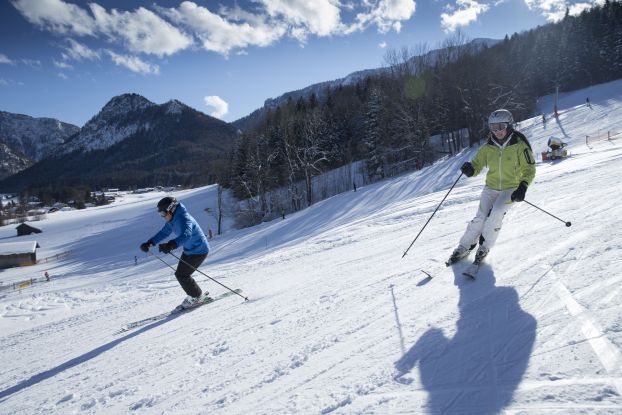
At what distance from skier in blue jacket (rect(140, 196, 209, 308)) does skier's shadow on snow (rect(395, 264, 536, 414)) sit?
4.25 meters

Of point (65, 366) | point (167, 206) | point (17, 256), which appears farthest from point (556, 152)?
point (17, 256)

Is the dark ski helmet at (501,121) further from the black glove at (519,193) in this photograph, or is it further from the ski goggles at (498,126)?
the black glove at (519,193)

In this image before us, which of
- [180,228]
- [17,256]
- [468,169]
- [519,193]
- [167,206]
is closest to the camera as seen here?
[519,193]

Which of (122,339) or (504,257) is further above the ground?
(504,257)

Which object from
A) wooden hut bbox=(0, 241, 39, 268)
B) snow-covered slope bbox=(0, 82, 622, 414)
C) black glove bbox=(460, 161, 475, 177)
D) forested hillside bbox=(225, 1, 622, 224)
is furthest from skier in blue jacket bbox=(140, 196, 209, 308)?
wooden hut bbox=(0, 241, 39, 268)

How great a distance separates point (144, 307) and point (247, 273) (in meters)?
2.81

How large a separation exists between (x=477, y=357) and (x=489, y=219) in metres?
2.53

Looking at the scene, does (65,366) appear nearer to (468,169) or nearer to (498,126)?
(468,169)

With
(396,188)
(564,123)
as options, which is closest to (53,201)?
(396,188)

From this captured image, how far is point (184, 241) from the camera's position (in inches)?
242

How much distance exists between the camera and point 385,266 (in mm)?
6309

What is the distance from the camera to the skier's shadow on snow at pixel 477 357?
2.41 meters

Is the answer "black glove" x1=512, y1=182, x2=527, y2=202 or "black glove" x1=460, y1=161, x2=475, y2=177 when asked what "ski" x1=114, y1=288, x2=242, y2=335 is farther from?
"black glove" x1=512, y1=182, x2=527, y2=202

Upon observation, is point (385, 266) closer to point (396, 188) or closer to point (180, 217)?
point (180, 217)
